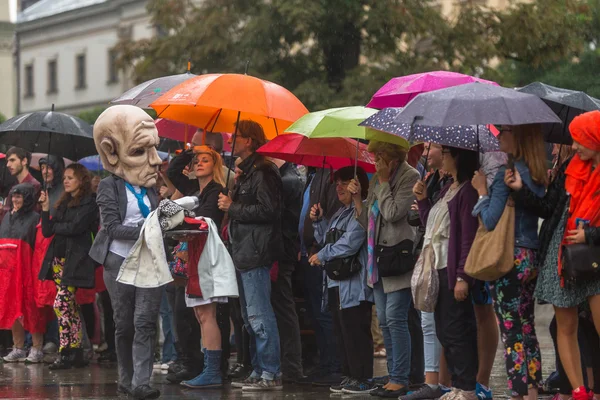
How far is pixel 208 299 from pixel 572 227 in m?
3.42

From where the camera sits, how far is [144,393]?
10.4 m

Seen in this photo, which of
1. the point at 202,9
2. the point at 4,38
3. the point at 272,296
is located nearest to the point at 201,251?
the point at 272,296

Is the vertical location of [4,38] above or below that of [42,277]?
above

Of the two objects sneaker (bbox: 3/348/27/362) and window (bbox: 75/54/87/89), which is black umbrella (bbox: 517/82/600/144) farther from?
window (bbox: 75/54/87/89)

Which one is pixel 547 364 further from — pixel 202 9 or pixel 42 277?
pixel 202 9

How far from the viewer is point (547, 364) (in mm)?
13070

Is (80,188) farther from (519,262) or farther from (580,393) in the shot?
(580,393)

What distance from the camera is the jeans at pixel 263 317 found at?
36.9 ft

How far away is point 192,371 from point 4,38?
2804 inches

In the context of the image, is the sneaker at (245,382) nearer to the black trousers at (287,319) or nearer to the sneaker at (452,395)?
the black trousers at (287,319)

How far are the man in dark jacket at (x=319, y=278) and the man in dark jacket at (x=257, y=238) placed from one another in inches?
19.6

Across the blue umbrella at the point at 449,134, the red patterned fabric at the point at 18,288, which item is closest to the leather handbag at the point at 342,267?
the blue umbrella at the point at 449,134

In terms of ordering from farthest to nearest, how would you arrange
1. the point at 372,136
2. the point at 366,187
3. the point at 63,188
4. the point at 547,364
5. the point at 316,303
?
the point at 63,188 → the point at 547,364 → the point at 316,303 → the point at 366,187 → the point at 372,136

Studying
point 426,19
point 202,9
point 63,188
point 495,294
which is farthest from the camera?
point 202,9
